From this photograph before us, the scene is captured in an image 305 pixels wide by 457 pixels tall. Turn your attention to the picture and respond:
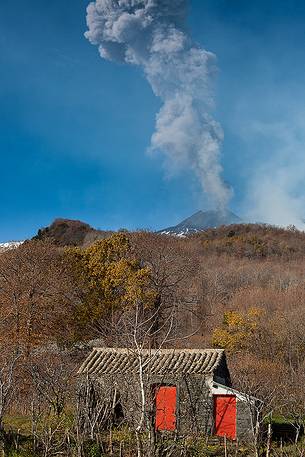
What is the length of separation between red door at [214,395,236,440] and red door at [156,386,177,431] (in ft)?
4.90

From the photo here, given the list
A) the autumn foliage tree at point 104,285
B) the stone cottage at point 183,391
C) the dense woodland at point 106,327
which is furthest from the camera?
the autumn foliage tree at point 104,285

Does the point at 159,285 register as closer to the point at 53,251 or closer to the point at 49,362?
the point at 53,251

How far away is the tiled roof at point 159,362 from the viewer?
20594mm

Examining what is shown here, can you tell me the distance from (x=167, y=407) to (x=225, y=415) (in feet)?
6.70

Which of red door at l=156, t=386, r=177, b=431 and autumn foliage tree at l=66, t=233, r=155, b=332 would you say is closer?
red door at l=156, t=386, r=177, b=431

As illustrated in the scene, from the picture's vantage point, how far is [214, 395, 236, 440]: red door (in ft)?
64.3

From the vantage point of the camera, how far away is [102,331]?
33094 mm

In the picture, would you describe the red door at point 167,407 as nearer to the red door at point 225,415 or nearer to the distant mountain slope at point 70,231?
the red door at point 225,415

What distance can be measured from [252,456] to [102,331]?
17.9 meters

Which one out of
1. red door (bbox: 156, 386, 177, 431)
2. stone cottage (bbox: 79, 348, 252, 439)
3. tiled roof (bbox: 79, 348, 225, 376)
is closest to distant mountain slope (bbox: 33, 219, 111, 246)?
tiled roof (bbox: 79, 348, 225, 376)

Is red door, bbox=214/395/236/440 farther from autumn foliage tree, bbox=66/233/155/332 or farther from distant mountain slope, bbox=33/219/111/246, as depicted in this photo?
distant mountain slope, bbox=33/219/111/246

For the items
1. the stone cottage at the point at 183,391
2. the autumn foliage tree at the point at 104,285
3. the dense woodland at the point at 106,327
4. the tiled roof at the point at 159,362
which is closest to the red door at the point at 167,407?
the stone cottage at the point at 183,391

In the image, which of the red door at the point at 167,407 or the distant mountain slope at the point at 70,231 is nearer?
the red door at the point at 167,407

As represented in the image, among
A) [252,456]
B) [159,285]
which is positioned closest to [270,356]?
[159,285]
